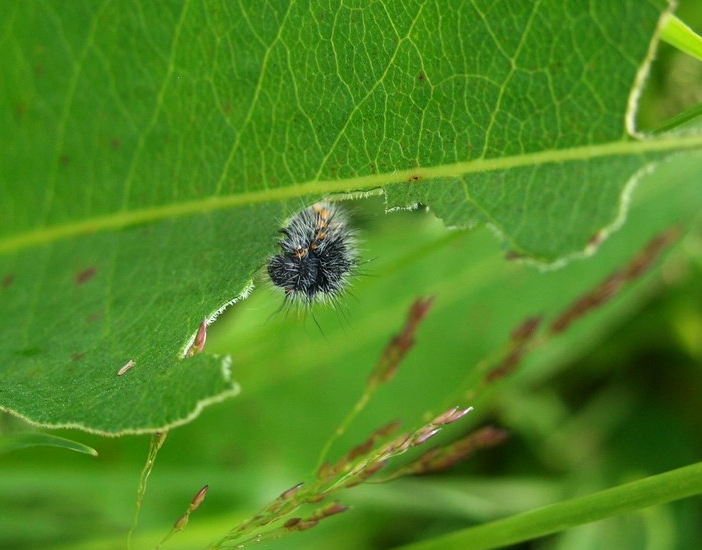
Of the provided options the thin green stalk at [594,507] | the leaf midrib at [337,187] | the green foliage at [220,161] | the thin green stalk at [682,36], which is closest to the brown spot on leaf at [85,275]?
the green foliage at [220,161]

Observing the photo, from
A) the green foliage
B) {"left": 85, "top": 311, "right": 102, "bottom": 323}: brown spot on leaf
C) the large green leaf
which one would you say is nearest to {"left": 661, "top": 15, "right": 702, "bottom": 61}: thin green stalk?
the green foliage

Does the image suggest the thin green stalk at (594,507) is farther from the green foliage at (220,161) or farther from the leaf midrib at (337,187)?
the leaf midrib at (337,187)

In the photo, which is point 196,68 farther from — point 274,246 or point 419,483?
point 419,483

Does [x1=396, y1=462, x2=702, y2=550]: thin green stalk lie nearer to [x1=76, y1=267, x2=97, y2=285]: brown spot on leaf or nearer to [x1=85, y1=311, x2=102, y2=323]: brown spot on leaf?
[x1=85, y1=311, x2=102, y2=323]: brown spot on leaf

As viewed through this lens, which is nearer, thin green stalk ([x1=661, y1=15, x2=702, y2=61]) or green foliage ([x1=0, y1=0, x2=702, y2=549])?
green foliage ([x1=0, y1=0, x2=702, y2=549])

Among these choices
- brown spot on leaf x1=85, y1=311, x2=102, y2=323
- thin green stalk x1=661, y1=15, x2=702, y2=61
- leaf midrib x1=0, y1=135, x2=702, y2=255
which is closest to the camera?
leaf midrib x1=0, y1=135, x2=702, y2=255

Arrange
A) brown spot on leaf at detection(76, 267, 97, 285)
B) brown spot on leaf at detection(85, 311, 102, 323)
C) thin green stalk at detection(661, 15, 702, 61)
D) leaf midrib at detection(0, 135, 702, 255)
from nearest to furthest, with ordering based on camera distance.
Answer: leaf midrib at detection(0, 135, 702, 255), thin green stalk at detection(661, 15, 702, 61), brown spot on leaf at detection(85, 311, 102, 323), brown spot on leaf at detection(76, 267, 97, 285)
